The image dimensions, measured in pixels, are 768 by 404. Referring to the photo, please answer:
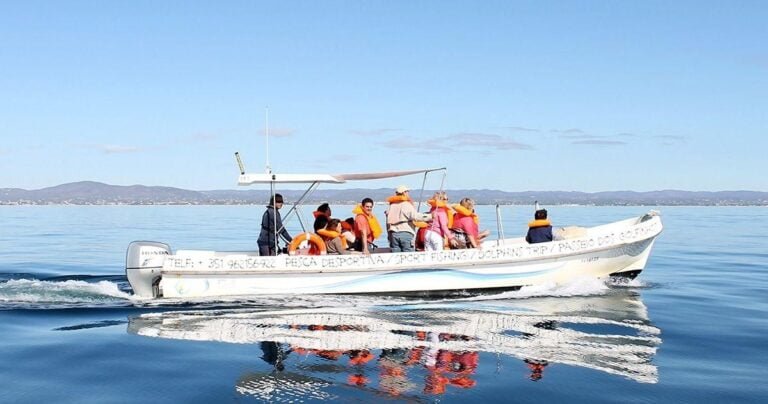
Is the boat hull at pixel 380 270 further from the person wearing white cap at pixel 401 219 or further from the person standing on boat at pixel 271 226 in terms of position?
the person wearing white cap at pixel 401 219

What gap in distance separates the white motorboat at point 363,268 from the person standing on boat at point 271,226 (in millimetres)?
332

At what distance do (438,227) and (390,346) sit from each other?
5496mm

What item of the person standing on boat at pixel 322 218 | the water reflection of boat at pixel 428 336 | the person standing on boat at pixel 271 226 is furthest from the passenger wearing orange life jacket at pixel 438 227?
the person standing on boat at pixel 271 226

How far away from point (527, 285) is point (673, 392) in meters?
7.20

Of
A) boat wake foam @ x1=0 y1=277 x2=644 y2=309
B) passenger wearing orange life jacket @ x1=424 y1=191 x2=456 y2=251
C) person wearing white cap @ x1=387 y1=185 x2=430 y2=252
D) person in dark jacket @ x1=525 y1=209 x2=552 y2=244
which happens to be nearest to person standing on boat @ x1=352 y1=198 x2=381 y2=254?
person wearing white cap @ x1=387 y1=185 x2=430 y2=252

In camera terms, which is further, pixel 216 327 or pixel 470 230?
pixel 470 230

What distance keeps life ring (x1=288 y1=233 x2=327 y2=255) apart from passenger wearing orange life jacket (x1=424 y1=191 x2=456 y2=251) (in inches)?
90.4

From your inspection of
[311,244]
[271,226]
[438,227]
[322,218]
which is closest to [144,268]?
[271,226]

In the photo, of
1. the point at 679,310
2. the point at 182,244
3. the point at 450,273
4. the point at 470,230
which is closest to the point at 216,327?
the point at 450,273

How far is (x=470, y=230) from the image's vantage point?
1527 cm

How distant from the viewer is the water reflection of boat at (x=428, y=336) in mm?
8406

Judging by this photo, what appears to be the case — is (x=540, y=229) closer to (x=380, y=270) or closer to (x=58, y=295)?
(x=380, y=270)

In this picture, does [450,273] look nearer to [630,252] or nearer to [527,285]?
[527,285]

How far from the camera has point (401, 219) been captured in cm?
1507
